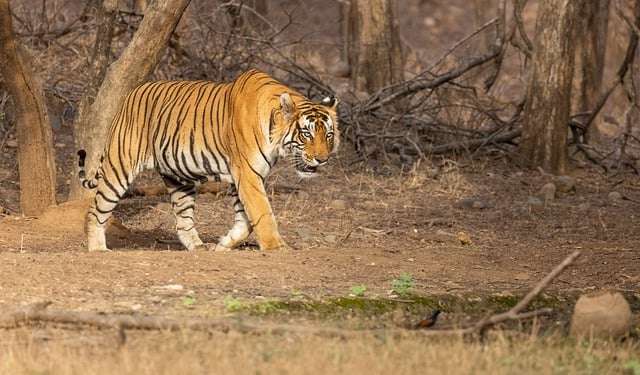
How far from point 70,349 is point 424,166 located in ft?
29.7

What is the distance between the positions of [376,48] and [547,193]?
421 centimetres

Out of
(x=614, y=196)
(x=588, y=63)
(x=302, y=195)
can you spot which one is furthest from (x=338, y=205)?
(x=588, y=63)

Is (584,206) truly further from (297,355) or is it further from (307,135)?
(297,355)

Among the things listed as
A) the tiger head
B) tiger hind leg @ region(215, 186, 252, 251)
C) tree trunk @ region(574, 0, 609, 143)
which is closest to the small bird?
the tiger head

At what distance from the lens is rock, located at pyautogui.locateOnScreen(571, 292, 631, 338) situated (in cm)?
736

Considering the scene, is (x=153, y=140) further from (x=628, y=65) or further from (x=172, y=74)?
(x=628, y=65)

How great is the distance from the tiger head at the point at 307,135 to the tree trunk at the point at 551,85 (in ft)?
18.2

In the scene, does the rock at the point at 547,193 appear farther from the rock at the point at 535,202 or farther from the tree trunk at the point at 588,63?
the tree trunk at the point at 588,63

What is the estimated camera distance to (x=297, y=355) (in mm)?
6352

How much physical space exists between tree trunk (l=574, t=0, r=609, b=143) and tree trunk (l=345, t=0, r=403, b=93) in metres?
2.33

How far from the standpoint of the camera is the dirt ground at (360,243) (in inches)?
334

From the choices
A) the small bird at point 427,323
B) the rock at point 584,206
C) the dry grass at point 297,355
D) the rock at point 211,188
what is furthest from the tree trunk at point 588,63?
the dry grass at point 297,355

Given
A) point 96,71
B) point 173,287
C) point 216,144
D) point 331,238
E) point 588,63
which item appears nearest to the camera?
A: point 173,287

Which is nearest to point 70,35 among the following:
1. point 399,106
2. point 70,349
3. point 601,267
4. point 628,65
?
point 399,106
